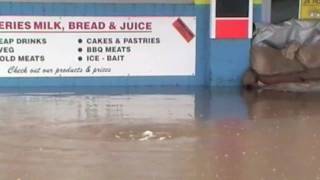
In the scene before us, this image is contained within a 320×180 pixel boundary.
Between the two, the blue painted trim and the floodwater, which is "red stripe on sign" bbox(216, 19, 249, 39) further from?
the floodwater

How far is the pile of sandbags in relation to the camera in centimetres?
1163

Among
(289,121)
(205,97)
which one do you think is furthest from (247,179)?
(205,97)

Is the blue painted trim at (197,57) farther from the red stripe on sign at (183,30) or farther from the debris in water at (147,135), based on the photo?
the debris in water at (147,135)

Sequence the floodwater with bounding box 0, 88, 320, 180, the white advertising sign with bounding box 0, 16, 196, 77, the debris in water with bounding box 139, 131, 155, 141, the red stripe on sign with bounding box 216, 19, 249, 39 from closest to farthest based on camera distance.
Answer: the floodwater with bounding box 0, 88, 320, 180 < the debris in water with bounding box 139, 131, 155, 141 < the white advertising sign with bounding box 0, 16, 196, 77 < the red stripe on sign with bounding box 216, 19, 249, 39

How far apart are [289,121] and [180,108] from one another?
4.97 ft

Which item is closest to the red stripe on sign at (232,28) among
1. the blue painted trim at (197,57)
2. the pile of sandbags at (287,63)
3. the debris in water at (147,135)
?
the blue painted trim at (197,57)

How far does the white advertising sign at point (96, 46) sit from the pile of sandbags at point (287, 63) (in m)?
1.00

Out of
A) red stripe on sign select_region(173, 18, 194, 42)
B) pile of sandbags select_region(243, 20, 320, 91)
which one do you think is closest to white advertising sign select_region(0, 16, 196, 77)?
red stripe on sign select_region(173, 18, 194, 42)

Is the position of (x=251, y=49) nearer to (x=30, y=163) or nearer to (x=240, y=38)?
(x=240, y=38)

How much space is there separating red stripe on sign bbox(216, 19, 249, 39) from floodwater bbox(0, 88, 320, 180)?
0.99 m

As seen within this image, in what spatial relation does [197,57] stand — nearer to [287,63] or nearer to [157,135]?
[287,63]

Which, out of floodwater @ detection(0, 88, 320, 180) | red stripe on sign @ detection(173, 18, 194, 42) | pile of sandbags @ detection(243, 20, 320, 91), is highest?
red stripe on sign @ detection(173, 18, 194, 42)

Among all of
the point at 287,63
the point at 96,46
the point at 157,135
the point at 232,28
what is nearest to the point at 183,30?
the point at 232,28

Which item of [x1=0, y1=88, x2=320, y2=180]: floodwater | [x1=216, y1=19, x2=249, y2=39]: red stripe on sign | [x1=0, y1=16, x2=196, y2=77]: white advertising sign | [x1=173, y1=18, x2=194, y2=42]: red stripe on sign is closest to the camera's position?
[x1=0, y1=88, x2=320, y2=180]: floodwater
